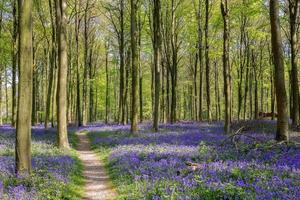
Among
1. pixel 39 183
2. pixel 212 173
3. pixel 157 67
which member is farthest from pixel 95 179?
pixel 157 67

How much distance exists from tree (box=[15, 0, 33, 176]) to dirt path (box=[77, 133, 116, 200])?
2.35m

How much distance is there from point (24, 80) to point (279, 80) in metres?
9.77

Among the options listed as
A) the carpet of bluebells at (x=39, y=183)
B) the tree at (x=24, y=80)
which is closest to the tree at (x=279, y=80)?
the carpet of bluebells at (x=39, y=183)

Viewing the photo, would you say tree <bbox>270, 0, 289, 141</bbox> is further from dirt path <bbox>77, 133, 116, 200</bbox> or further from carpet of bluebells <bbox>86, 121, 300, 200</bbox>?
dirt path <bbox>77, 133, 116, 200</bbox>

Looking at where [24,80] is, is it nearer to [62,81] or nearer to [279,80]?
[279,80]

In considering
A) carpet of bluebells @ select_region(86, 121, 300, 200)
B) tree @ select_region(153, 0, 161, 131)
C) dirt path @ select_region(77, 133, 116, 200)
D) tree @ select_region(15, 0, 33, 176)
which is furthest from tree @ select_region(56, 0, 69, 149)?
tree @ select_region(15, 0, 33, 176)

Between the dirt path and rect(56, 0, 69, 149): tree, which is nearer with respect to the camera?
the dirt path

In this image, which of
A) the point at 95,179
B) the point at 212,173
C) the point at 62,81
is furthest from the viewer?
the point at 62,81

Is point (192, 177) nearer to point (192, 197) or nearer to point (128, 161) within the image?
point (192, 197)

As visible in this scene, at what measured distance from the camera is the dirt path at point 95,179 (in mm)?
11160

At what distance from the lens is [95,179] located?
14.2 m

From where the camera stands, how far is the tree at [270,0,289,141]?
48.3ft

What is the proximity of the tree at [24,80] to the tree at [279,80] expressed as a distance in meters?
9.55

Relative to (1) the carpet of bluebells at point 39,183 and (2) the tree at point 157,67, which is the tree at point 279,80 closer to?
(1) the carpet of bluebells at point 39,183
